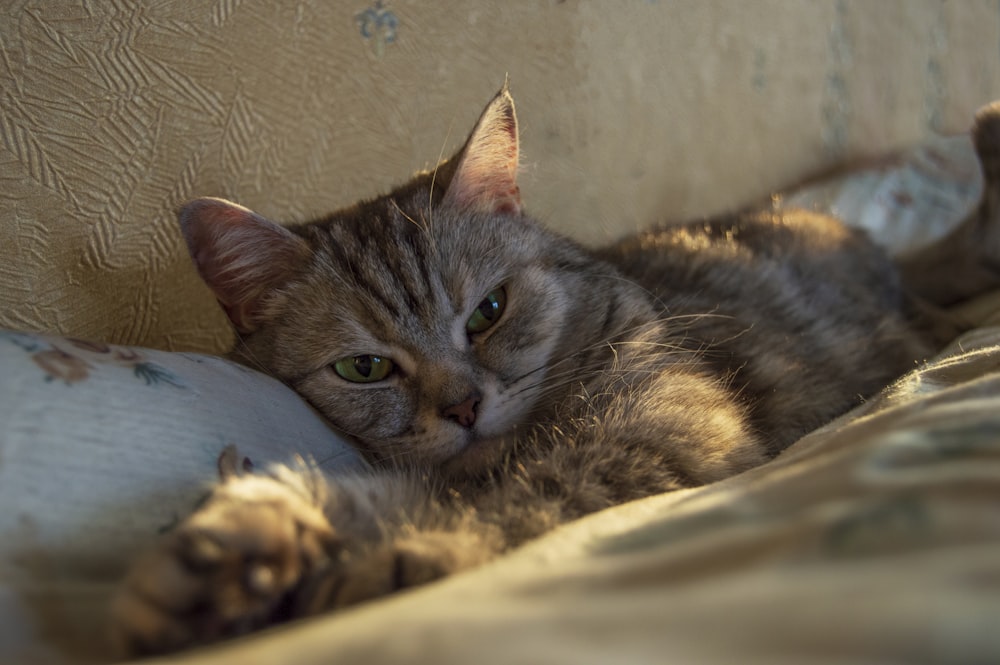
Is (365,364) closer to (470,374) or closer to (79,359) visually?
(470,374)

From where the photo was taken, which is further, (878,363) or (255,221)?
(878,363)

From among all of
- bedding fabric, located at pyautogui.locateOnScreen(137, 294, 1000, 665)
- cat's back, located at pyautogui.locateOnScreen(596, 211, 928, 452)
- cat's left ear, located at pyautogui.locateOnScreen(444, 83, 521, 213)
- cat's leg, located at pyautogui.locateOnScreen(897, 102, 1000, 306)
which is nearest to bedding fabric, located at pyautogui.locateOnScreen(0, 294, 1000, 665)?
bedding fabric, located at pyautogui.locateOnScreen(137, 294, 1000, 665)

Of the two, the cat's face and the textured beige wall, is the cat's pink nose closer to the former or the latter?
the cat's face

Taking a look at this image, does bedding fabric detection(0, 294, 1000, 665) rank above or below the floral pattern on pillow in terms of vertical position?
below

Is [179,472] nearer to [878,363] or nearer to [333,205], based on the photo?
[333,205]

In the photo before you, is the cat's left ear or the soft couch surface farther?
the cat's left ear

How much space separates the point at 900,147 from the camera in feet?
10.1

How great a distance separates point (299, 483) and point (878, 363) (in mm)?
Result: 1437

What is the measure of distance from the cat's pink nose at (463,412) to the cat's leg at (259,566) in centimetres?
36

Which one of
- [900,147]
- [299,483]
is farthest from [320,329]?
[900,147]

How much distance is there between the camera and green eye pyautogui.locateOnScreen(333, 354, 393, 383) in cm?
129

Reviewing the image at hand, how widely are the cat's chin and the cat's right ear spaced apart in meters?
0.50

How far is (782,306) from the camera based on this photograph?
67.9 inches

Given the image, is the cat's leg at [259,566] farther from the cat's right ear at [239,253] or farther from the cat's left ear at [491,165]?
the cat's left ear at [491,165]
